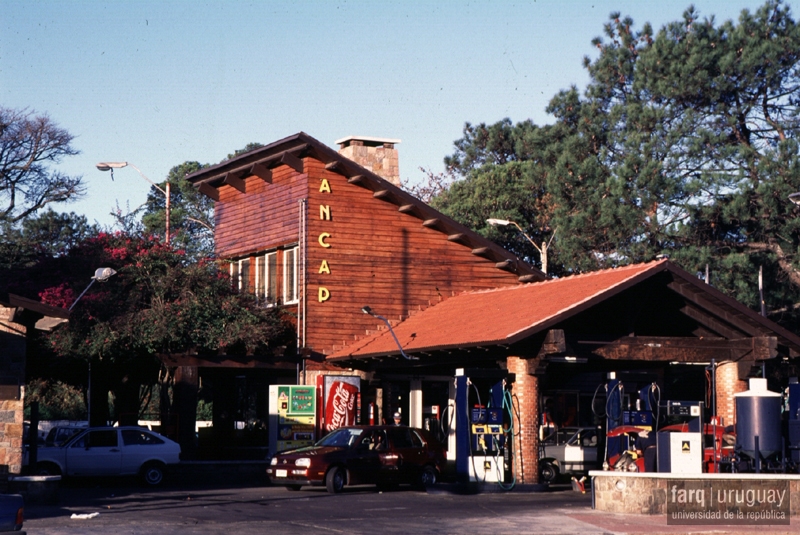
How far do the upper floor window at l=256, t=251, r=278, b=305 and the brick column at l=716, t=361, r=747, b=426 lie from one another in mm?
13275

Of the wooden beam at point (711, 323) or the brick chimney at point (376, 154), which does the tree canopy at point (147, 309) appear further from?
the wooden beam at point (711, 323)

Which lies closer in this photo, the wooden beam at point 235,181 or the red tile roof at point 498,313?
the red tile roof at point 498,313

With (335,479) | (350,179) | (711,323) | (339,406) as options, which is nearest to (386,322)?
(339,406)

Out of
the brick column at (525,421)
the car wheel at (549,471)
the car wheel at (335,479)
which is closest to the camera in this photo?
the car wheel at (335,479)

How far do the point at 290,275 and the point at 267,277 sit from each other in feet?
4.69

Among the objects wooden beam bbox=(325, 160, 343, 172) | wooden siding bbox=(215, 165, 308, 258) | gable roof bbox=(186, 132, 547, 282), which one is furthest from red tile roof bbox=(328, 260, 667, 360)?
wooden beam bbox=(325, 160, 343, 172)

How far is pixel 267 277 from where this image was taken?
111ft

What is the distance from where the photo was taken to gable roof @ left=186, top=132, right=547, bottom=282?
3212cm

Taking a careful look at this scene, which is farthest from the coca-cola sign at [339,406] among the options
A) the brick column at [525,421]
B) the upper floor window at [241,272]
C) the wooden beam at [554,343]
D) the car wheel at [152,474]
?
the wooden beam at [554,343]

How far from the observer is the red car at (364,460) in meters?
23.9

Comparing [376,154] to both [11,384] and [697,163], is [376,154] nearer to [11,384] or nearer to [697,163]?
[697,163]

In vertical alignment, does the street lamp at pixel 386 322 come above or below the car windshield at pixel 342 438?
above

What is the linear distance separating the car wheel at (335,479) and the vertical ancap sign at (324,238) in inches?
335

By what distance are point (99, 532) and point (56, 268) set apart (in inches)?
756
